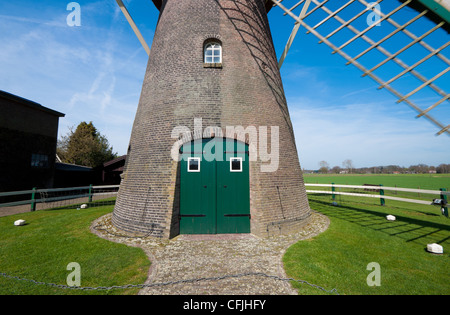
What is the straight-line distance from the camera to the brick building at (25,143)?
1347cm

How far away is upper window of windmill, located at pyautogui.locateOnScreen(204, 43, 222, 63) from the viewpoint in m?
6.98

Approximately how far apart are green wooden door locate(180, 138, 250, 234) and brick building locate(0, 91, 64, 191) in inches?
617

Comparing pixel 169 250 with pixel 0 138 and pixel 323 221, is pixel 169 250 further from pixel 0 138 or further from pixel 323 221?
pixel 0 138

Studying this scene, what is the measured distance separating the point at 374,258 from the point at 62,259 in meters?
7.59

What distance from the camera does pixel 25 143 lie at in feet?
48.6

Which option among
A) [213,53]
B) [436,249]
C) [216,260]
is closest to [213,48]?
[213,53]

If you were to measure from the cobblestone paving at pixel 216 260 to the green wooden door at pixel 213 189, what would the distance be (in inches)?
15.0

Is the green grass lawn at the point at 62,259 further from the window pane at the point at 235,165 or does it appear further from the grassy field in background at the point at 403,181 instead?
the grassy field in background at the point at 403,181

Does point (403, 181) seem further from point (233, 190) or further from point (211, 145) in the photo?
point (211, 145)

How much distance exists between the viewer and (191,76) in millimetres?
6633

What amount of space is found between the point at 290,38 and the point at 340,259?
323 inches

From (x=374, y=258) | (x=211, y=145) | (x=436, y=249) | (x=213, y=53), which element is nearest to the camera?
(x=374, y=258)

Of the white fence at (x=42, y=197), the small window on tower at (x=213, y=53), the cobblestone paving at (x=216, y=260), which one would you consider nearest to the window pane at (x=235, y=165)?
the cobblestone paving at (x=216, y=260)
